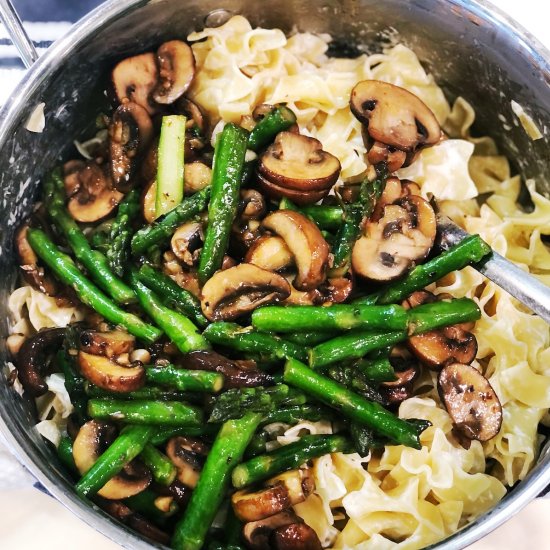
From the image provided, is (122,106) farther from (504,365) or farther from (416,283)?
(504,365)

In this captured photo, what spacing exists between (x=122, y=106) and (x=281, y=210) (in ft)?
3.47

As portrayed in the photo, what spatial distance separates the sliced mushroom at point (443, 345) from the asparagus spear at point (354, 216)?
0.39 meters

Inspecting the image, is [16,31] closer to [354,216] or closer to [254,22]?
[254,22]

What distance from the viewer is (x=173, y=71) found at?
152 inches

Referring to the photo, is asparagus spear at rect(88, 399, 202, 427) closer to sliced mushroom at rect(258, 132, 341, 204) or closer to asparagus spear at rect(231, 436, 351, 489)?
asparagus spear at rect(231, 436, 351, 489)

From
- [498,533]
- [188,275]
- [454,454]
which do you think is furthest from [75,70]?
[498,533]

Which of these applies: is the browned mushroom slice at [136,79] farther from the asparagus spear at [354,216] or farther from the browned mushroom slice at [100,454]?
the browned mushroom slice at [100,454]

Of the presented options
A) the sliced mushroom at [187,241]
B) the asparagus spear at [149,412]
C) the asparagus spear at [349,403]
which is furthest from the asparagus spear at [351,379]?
the sliced mushroom at [187,241]

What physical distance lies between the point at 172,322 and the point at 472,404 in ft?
4.73

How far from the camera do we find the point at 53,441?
3418mm

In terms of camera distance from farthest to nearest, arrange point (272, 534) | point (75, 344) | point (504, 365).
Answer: point (504, 365) < point (75, 344) < point (272, 534)

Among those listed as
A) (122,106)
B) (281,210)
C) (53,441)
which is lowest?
(53,441)

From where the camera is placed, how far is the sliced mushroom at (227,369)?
126 inches

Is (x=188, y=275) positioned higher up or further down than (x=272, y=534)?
higher up
